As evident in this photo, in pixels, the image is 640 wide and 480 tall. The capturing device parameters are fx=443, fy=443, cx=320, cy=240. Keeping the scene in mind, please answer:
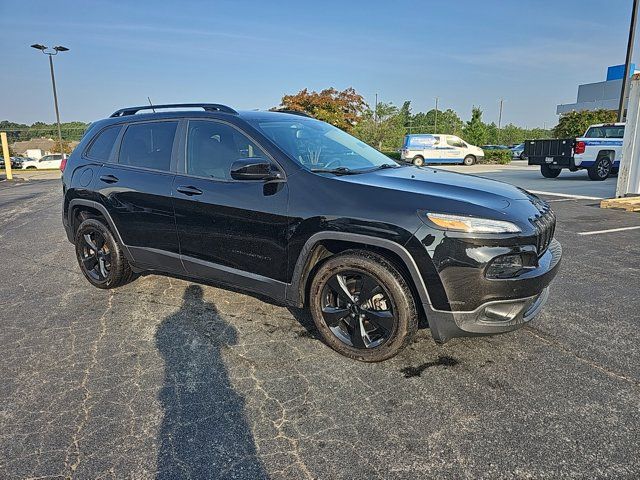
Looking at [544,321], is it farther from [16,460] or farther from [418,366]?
[16,460]

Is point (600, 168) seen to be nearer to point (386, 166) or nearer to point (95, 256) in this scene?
point (386, 166)

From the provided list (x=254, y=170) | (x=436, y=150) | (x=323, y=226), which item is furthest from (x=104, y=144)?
(x=436, y=150)

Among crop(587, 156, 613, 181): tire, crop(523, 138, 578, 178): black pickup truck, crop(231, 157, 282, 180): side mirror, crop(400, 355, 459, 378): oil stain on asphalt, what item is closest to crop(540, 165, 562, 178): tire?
crop(523, 138, 578, 178): black pickup truck

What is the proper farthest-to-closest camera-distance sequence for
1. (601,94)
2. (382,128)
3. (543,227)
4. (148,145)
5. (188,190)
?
(601,94) < (382,128) < (148,145) < (188,190) < (543,227)

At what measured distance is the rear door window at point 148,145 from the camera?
392 cm

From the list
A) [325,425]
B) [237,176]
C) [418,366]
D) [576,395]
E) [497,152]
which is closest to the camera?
[325,425]

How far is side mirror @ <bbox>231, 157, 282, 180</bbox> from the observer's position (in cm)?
318

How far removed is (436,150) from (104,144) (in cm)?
2458

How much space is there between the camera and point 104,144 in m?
4.48

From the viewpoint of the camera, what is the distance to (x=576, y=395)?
104 inches

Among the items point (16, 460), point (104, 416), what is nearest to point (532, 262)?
point (104, 416)

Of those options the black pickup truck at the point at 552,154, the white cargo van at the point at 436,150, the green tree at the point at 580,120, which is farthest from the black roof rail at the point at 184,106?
the green tree at the point at 580,120

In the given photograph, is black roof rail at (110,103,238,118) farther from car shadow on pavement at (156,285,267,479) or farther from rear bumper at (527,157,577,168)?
rear bumper at (527,157,577,168)

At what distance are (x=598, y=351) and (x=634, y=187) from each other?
8.89 meters
